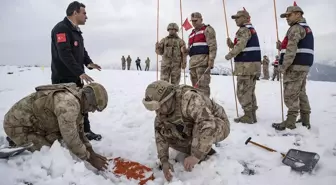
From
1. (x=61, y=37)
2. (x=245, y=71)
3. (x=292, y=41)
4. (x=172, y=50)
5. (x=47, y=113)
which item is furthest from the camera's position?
(x=172, y=50)

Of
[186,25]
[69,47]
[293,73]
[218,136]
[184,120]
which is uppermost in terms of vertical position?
[186,25]

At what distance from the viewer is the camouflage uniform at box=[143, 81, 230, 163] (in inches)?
119

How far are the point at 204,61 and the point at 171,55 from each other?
124 cm

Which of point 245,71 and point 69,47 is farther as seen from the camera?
point 245,71

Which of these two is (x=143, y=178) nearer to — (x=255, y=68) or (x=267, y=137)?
(x=267, y=137)

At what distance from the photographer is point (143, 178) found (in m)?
3.13

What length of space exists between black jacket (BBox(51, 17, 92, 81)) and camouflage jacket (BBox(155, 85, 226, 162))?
1.68m

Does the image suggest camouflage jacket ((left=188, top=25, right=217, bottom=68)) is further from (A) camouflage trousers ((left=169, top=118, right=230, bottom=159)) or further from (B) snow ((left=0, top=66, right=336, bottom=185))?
(A) camouflage trousers ((left=169, top=118, right=230, bottom=159))

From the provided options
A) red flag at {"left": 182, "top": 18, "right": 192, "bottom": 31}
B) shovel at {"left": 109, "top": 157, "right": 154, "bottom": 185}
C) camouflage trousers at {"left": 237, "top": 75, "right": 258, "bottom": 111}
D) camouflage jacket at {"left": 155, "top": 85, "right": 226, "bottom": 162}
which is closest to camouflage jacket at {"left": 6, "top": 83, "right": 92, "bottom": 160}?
shovel at {"left": 109, "top": 157, "right": 154, "bottom": 185}

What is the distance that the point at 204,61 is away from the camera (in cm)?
618

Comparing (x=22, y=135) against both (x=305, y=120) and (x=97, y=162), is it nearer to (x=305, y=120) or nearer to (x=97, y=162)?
(x=97, y=162)

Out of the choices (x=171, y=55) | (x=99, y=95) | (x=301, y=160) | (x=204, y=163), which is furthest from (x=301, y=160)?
(x=171, y=55)

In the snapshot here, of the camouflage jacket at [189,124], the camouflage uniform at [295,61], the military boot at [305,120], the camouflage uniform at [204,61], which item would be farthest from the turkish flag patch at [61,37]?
the military boot at [305,120]

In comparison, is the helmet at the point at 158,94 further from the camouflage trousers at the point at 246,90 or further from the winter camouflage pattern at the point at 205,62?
the winter camouflage pattern at the point at 205,62
